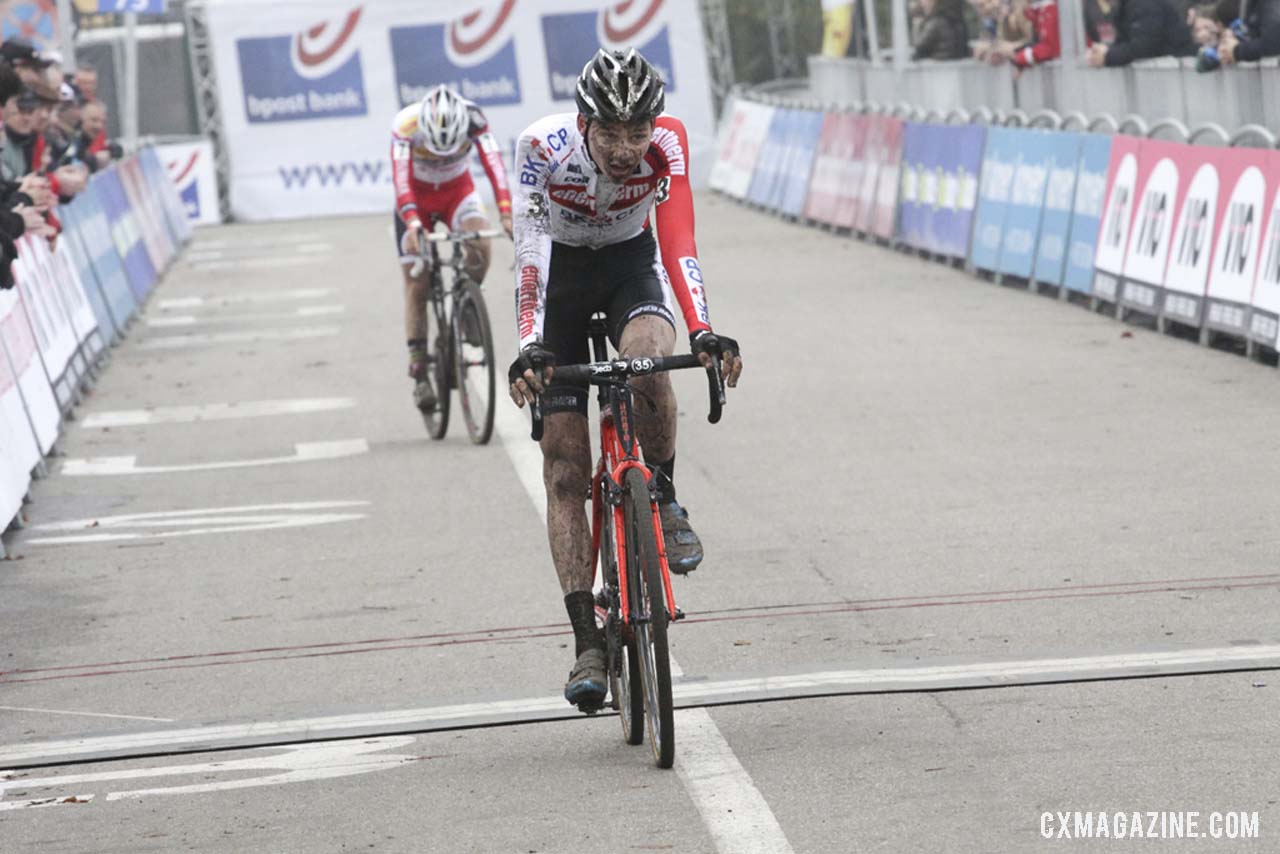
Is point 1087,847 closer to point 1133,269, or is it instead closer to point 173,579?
point 173,579

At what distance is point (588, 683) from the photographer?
21.0ft

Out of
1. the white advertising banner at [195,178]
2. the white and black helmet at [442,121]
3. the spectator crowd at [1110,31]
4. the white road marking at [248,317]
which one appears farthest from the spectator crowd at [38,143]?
the white advertising banner at [195,178]

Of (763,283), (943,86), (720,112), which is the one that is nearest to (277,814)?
(763,283)

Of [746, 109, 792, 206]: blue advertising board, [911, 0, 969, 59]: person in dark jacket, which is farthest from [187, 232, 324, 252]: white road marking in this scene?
[911, 0, 969, 59]: person in dark jacket

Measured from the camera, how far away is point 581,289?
6.98 metres

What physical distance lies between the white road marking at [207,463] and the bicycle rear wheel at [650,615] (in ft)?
23.4

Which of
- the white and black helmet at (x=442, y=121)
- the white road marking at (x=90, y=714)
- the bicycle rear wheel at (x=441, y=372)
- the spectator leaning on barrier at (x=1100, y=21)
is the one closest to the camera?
the white road marking at (x=90, y=714)

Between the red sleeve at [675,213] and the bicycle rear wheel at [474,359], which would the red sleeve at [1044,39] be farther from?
the red sleeve at [675,213]

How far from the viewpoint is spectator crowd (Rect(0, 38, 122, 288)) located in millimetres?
12914

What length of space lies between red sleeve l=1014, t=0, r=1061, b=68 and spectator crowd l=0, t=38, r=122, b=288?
8.44 metres

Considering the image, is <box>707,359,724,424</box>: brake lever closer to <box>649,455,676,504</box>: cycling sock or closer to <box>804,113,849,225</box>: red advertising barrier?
<box>649,455,676,504</box>: cycling sock

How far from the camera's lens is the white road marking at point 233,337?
20.5m

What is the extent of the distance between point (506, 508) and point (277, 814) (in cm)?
497

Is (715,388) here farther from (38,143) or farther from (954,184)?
(954,184)
